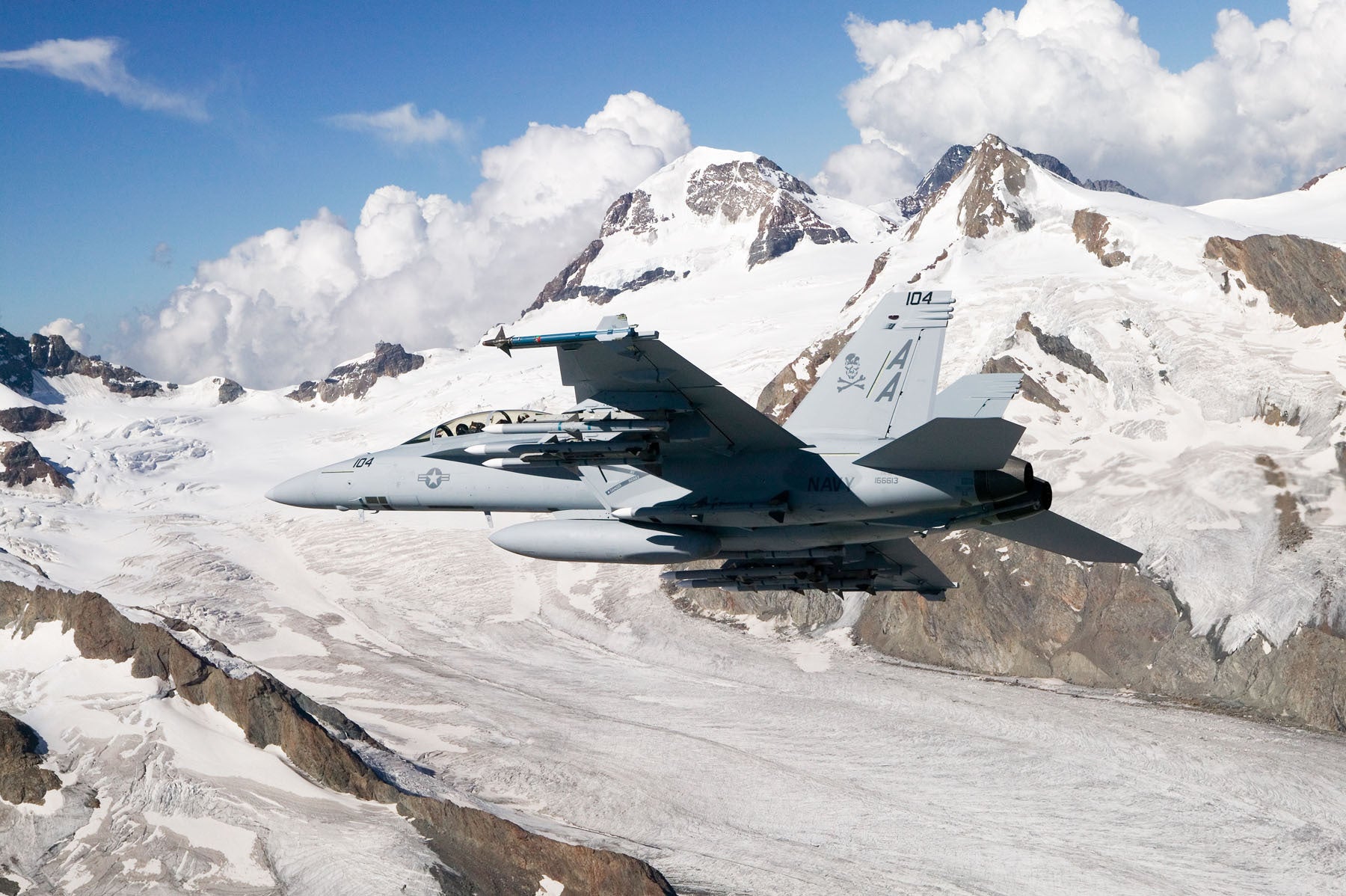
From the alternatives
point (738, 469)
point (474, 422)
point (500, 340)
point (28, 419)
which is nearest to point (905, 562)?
point (738, 469)

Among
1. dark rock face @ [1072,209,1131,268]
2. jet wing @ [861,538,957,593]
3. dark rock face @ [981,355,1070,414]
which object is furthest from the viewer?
dark rock face @ [1072,209,1131,268]

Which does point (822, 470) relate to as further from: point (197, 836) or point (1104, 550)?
point (197, 836)

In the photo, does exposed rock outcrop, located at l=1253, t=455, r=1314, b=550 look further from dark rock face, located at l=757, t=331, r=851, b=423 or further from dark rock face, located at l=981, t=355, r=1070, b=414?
dark rock face, located at l=757, t=331, r=851, b=423

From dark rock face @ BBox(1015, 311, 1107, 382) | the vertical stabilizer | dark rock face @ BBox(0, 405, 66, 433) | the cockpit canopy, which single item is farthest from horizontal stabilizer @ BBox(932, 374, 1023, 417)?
dark rock face @ BBox(0, 405, 66, 433)

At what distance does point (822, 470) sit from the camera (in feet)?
93.3

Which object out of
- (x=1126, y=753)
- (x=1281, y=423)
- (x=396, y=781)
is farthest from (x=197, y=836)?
(x=1281, y=423)

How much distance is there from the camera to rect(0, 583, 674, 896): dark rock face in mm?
50000

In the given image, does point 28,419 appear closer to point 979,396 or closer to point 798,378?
point 798,378

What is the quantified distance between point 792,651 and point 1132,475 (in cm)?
3260

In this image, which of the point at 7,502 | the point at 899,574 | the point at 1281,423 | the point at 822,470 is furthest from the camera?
A: the point at 7,502

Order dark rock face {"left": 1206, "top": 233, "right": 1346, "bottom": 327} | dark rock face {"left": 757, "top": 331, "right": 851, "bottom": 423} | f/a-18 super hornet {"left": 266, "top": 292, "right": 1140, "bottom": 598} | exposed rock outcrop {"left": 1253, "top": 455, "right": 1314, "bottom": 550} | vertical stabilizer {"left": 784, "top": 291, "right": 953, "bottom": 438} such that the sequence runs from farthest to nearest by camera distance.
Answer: dark rock face {"left": 757, "top": 331, "right": 851, "bottom": 423}
dark rock face {"left": 1206, "top": 233, "right": 1346, "bottom": 327}
exposed rock outcrop {"left": 1253, "top": 455, "right": 1314, "bottom": 550}
vertical stabilizer {"left": 784, "top": 291, "right": 953, "bottom": 438}
f/a-18 super hornet {"left": 266, "top": 292, "right": 1140, "bottom": 598}

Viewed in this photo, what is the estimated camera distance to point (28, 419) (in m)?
195

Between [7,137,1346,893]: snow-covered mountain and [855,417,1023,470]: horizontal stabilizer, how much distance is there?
33.1 metres

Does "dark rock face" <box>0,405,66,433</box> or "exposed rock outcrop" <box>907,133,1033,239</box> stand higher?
"exposed rock outcrop" <box>907,133,1033,239</box>
